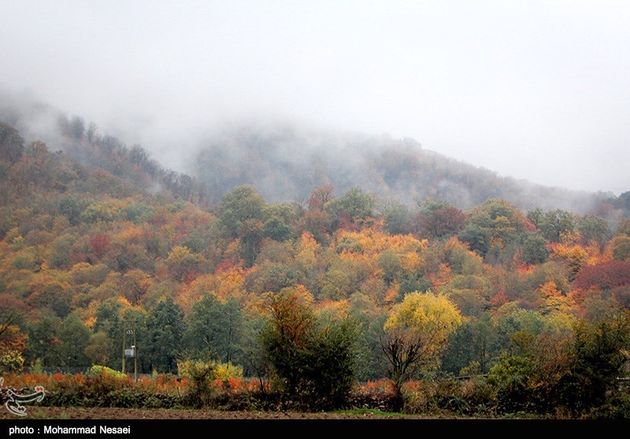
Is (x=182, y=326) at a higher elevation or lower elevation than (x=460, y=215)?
lower

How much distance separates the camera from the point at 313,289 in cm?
7431

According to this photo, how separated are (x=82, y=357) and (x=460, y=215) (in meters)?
62.2

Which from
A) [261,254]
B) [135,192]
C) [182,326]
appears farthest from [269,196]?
[182,326]

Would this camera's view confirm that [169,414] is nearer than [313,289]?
Yes

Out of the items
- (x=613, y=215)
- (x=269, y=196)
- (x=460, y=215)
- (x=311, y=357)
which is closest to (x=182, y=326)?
(x=311, y=357)

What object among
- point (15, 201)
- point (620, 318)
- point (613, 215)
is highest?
point (15, 201)

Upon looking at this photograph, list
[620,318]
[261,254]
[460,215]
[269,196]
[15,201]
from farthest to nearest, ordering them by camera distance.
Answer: [269,196]
[15,201]
[460,215]
[261,254]
[620,318]

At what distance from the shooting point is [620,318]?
66.1 feet

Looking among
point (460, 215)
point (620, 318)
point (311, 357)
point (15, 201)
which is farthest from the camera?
point (15, 201)

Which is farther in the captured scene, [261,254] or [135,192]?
[135,192]

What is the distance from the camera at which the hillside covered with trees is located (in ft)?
70.8

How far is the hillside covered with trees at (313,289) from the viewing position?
21578mm

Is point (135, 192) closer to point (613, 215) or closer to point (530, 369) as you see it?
point (613, 215)
